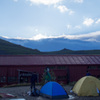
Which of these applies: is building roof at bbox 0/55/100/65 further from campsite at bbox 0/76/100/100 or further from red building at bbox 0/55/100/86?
campsite at bbox 0/76/100/100

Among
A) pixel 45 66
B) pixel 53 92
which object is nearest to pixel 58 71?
pixel 45 66

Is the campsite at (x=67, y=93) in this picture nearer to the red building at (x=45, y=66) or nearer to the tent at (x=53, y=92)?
the tent at (x=53, y=92)

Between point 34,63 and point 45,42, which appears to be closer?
point 34,63

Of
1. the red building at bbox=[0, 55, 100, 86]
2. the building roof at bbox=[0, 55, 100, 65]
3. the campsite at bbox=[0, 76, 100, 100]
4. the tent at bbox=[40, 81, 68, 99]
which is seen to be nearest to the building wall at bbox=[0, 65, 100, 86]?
the red building at bbox=[0, 55, 100, 86]

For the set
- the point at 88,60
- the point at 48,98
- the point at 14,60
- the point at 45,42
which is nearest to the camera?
the point at 48,98

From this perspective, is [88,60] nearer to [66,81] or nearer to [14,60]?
[66,81]

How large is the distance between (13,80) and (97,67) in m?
12.6

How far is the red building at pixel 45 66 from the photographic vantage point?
22.8 meters

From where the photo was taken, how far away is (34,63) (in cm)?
2375

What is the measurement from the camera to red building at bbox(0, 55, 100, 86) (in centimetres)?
2277

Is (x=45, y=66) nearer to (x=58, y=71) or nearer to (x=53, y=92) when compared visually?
(x=58, y=71)

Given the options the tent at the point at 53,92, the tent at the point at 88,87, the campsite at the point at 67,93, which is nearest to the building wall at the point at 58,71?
the campsite at the point at 67,93

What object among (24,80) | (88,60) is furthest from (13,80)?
(88,60)

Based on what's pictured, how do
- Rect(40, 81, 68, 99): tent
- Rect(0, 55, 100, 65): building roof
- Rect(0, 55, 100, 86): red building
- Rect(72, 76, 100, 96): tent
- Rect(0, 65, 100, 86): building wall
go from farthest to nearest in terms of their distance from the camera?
Rect(0, 55, 100, 65): building roof → Rect(0, 55, 100, 86): red building → Rect(0, 65, 100, 86): building wall → Rect(72, 76, 100, 96): tent → Rect(40, 81, 68, 99): tent
